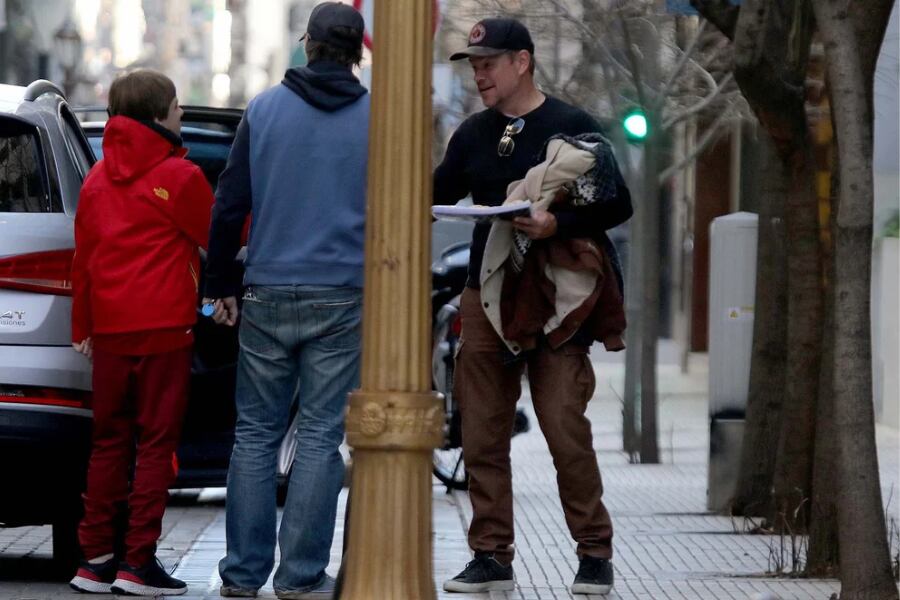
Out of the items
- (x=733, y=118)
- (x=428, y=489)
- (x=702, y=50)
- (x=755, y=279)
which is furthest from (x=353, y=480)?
(x=733, y=118)

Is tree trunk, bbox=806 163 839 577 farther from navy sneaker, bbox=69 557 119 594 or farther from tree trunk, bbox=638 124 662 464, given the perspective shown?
tree trunk, bbox=638 124 662 464

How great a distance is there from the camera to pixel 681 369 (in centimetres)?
2930

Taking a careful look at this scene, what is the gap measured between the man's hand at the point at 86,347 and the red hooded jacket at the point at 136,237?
0.06 ft

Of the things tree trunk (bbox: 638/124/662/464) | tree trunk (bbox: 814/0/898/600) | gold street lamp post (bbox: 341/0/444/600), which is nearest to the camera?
gold street lamp post (bbox: 341/0/444/600)

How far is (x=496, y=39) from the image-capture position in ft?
21.6

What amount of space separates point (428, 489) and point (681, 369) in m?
24.9

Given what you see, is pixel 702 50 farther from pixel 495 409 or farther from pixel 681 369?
pixel 681 369

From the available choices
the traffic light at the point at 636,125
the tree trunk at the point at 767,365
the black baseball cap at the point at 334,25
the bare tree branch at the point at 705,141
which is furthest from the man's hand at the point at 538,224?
the bare tree branch at the point at 705,141

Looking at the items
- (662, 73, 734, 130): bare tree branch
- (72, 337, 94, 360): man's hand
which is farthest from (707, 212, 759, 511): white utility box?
(662, 73, 734, 130): bare tree branch

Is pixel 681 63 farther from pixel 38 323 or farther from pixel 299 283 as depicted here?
pixel 38 323

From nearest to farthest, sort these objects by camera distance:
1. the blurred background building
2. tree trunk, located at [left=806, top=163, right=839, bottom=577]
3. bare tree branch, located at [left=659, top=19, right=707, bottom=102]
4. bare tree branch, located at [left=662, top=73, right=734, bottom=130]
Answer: tree trunk, located at [left=806, top=163, right=839, bottom=577] → bare tree branch, located at [left=659, top=19, right=707, bottom=102] → the blurred background building → bare tree branch, located at [left=662, top=73, right=734, bottom=130]

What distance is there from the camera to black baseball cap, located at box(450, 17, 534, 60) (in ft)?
21.5

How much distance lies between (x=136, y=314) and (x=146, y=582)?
89 cm

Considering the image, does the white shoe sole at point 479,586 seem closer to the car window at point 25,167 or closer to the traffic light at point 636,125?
the car window at point 25,167
